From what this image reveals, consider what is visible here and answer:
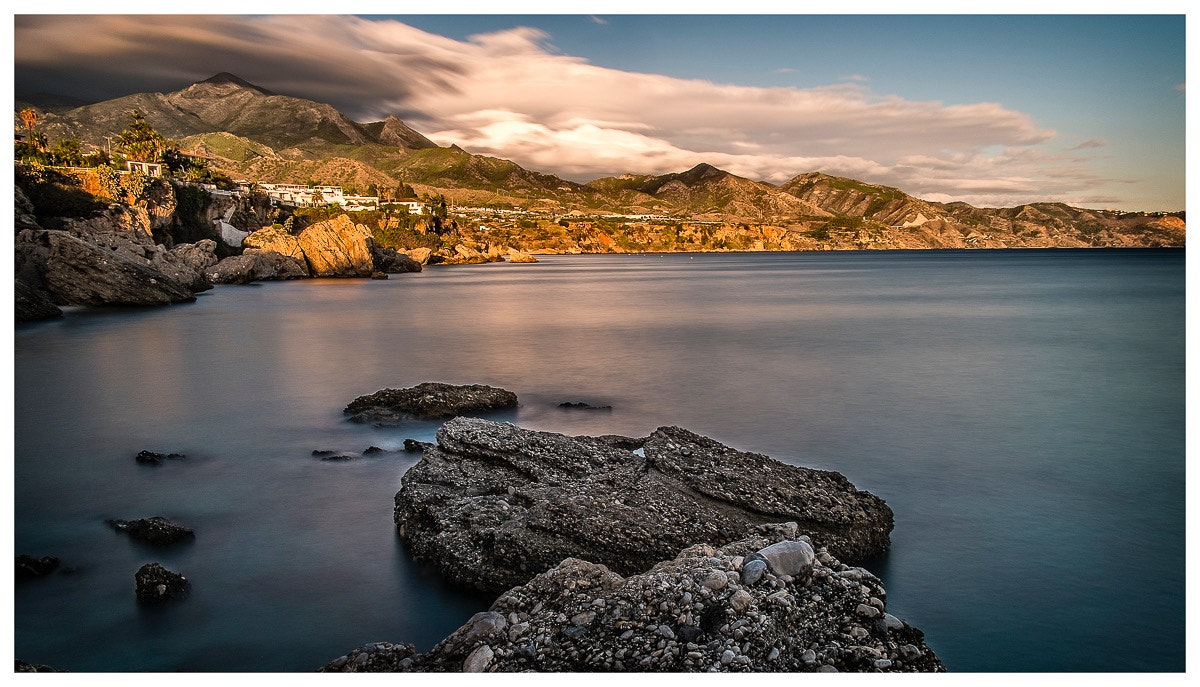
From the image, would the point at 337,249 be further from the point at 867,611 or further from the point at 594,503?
the point at 867,611

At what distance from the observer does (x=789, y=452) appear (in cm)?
1363

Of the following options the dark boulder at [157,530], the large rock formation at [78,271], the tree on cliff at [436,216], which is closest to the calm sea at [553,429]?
the dark boulder at [157,530]

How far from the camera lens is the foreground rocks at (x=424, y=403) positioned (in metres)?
14.7

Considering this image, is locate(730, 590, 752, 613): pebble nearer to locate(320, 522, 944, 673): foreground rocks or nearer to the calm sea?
locate(320, 522, 944, 673): foreground rocks

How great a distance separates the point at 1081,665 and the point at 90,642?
30.1ft

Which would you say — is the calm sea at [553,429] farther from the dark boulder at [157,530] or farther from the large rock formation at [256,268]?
the large rock formation at [256,268]

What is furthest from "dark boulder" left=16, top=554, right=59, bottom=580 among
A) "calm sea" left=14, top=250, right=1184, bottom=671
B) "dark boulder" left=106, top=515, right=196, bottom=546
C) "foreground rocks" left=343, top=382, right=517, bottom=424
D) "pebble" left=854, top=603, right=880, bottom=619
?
"pebble" left=854, top=603, right=880, bottom=619

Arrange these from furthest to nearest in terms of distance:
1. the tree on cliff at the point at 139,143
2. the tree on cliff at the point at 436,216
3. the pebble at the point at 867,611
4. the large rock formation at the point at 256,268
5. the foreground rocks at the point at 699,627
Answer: the tree on cliff at the point at 436,216, the tree on cliff at the point at 139,143, the large rock formation at the point at 256,268, the pebble at the point at 867,611, the foreground rocks at the point at 699,627

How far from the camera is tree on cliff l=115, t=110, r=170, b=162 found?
87.0m

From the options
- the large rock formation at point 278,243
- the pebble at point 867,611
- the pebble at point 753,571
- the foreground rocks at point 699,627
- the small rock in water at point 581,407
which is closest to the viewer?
the foreground rocks at point 699,627

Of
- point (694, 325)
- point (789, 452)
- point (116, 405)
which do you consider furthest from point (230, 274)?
point (789, 452)

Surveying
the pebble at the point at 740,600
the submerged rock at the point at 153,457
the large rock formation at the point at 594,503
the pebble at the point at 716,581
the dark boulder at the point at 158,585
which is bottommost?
the submerged rock at the point at 153,457

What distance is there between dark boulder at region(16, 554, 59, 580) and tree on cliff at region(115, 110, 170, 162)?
93.5 metres

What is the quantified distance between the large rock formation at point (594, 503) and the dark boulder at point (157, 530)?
2.61m
